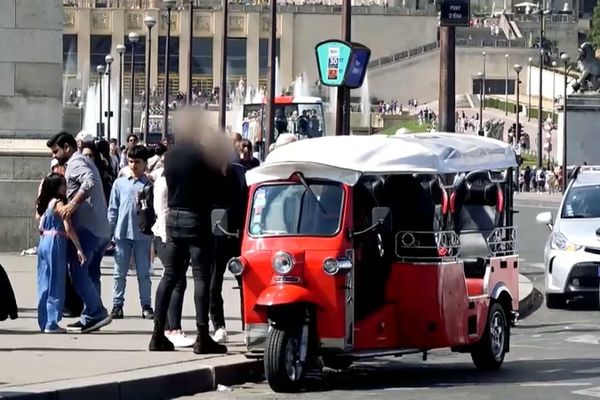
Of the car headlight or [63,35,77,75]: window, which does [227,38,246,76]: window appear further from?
the car headlight

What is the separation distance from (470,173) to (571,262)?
6968 millimetres

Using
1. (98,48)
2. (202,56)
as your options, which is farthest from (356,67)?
(98,48)

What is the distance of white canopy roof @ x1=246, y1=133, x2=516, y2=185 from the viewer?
562 inches

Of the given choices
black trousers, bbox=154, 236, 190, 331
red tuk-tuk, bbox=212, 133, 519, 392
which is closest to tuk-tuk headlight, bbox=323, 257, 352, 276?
red tuk-tuk, bbox=212, 133, 519, 392

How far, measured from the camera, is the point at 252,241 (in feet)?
47.4

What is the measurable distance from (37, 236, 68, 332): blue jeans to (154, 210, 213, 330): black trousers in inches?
69.9

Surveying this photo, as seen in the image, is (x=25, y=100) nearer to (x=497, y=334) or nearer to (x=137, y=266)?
(x=137, y=266)

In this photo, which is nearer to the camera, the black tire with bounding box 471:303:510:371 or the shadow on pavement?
the shadow on pavement

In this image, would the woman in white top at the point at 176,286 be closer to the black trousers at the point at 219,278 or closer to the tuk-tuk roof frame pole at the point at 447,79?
the black trousers at the point at 219,278

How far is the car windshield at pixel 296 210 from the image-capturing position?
46.7 feet

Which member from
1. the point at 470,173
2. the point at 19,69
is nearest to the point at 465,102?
A: the point at 19,69

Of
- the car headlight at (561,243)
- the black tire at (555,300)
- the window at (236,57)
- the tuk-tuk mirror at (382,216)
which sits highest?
the window at (236,57)

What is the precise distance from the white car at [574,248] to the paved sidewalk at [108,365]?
243 inches

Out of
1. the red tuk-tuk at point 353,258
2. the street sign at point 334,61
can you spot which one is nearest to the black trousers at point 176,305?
the red tuk-tuk at point 353,258
